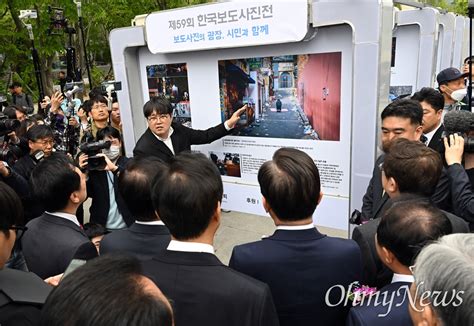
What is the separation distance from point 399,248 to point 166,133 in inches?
98.1

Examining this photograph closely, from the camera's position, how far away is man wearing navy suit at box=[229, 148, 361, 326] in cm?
152

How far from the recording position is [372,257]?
1.74 meters

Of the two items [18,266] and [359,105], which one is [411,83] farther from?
[18,266]

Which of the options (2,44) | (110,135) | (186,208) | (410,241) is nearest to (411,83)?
(110,135)

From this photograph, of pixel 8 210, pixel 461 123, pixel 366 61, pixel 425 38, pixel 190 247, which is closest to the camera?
pixel 190 247

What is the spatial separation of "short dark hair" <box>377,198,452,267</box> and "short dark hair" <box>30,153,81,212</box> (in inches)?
64.1

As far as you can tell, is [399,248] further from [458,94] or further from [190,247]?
[458,94]

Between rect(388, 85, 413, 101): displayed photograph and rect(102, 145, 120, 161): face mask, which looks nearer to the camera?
rect(102, 145, 120, 161): face mask

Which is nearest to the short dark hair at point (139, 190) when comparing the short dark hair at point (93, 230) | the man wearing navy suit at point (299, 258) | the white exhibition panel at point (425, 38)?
the man wearing navy suit at point (299, 258)

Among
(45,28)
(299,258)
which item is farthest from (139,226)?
(45,28)

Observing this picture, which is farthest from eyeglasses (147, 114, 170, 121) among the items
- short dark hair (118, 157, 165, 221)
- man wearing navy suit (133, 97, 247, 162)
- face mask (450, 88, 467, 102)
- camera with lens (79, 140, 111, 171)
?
face mask (450, 88, 467, 102)

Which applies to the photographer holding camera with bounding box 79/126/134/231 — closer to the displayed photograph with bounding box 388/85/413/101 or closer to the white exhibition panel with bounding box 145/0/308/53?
the white exhibition panel with bounding box 145/0/308/53

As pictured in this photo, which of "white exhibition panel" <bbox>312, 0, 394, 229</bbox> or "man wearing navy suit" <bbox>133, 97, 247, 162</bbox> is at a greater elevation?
"white exhibition panel" <bbox>312, 0, 394, 229</bbox>

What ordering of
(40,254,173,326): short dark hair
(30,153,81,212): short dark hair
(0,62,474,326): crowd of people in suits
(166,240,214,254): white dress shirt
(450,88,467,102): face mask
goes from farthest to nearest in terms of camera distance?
(450,88,467,102): face mask, (30,153,81,212): short dark hair, (166,240,214,254): white dress shirt, (0,62,474,326): crowd of people in suits, (40,254,173,326): short dark hair
